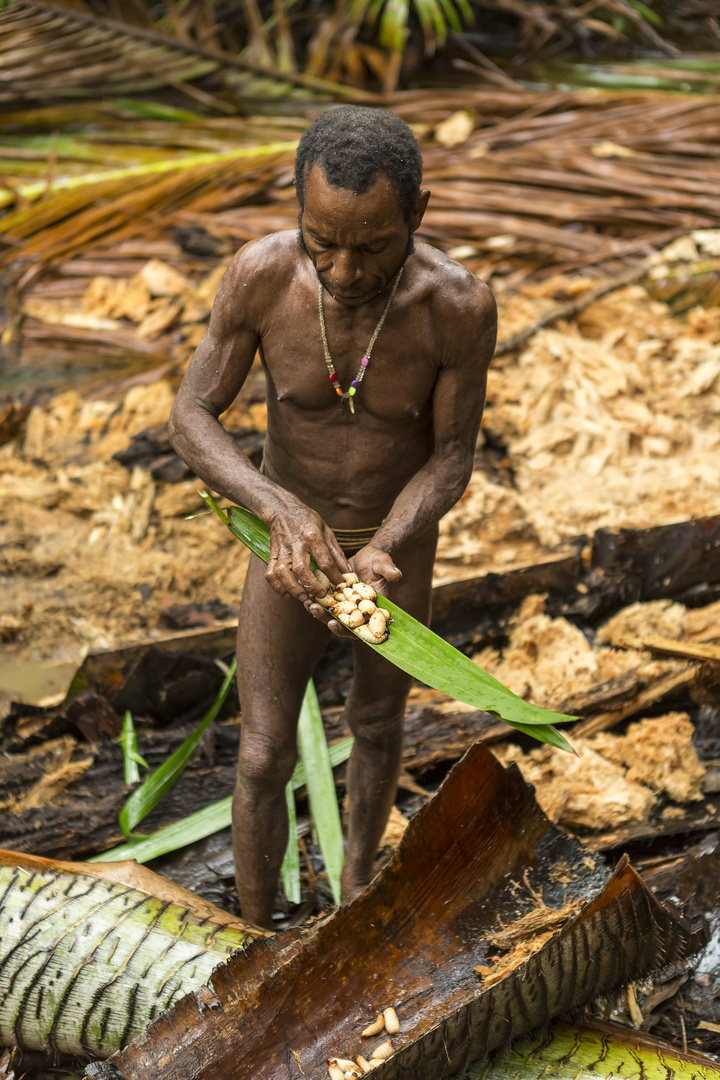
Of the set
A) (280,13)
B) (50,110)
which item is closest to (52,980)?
(50,110)

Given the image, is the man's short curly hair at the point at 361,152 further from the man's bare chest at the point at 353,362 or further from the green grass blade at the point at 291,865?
the green grass blade at the point at 291,865

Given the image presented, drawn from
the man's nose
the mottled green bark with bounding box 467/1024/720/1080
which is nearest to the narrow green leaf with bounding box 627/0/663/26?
the man's nose

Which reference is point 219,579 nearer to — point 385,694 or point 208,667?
point 208,667

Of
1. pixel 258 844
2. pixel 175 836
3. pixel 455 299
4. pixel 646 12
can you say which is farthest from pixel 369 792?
pixel 646 12

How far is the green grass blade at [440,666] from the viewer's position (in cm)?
215

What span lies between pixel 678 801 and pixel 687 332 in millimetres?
2903

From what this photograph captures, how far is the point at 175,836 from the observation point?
9.82ft

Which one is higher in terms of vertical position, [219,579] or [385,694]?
[385,694]

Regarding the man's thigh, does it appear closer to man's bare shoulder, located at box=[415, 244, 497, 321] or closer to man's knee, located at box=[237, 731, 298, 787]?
man's knee, located at box=[237, 731, 298, 787]

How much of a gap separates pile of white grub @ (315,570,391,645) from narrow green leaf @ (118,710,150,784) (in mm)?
1300

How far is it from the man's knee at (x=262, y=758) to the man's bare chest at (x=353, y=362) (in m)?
0.85

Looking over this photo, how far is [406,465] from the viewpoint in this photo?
2.42 m

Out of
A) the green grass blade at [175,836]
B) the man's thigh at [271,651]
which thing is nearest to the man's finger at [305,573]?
the man's thigh at [271,651]

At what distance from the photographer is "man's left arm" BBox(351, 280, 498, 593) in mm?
2188
